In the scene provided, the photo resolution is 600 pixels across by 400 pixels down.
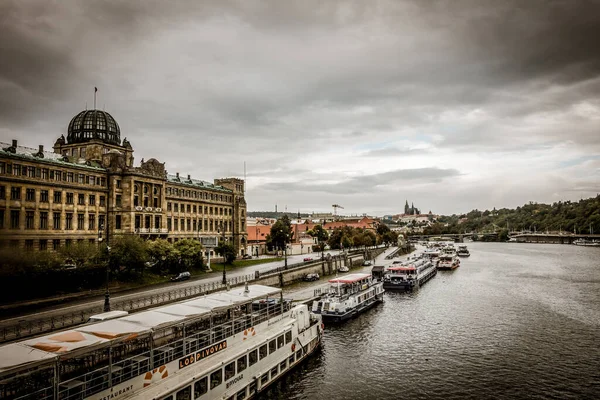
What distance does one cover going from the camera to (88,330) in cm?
2100

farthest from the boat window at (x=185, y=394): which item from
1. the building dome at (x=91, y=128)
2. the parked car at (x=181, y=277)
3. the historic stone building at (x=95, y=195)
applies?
the building dome at (x=91, y=128)

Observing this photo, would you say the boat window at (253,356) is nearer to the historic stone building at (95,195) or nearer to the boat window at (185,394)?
the boat window at (185,394)

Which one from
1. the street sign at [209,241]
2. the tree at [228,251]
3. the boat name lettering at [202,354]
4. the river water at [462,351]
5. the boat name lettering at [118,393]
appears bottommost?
the river water at [462,351]

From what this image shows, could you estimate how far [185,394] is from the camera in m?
23.4

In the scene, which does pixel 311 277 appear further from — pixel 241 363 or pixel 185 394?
pixel 185 394

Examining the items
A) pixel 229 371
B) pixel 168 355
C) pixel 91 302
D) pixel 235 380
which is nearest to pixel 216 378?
pixel 229 371

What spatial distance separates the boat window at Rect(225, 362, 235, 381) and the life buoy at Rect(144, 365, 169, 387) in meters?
4.65

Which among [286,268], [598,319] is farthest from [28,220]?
[598,319]

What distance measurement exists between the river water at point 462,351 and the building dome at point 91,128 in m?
62.5

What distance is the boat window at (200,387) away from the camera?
24219 millimetres

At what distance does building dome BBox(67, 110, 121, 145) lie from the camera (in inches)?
3324

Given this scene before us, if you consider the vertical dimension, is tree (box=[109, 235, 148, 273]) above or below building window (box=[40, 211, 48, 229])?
below

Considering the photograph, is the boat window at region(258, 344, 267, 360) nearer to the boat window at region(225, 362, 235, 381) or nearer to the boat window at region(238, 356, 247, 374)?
the boat window at region(238, 356, 247, 374)

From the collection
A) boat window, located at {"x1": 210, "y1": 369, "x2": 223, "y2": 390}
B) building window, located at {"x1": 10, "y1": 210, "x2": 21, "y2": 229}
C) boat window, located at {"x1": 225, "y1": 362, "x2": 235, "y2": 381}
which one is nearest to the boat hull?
→ boat window, located at {"x1": 225, "y1": 362, "x2": 235, "y2": 381}
